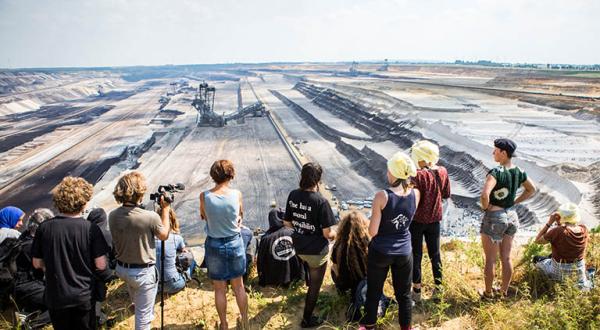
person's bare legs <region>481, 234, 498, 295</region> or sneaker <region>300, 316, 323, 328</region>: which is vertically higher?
person's bare legs <region>481, 234, 498, 295</region>

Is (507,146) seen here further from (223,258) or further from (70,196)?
(70,196)

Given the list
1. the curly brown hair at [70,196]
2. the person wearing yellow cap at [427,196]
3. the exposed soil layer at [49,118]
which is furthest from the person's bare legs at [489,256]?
the exposed soil layer at [49,118]

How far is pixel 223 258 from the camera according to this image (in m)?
3.89

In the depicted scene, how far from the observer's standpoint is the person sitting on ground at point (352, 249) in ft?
14.4

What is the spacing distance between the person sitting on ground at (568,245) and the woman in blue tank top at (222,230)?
3.63 meters

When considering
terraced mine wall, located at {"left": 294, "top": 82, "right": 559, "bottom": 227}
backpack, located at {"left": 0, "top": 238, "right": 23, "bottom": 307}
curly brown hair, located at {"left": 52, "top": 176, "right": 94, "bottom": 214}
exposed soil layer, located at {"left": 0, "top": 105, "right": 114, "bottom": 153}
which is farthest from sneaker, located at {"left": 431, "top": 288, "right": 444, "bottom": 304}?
exposed soil layer, located at {"left": 0, "top": 105, "right": 114, "bottom": 153}

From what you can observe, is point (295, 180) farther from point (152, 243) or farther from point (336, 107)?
point (336, 107)

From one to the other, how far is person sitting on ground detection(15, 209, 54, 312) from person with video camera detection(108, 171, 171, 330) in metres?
1.49

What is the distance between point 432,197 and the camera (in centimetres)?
427

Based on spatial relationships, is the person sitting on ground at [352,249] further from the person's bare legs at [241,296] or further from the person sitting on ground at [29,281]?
the person sitting on ground at [29,281]

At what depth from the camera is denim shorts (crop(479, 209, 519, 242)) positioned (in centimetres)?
420

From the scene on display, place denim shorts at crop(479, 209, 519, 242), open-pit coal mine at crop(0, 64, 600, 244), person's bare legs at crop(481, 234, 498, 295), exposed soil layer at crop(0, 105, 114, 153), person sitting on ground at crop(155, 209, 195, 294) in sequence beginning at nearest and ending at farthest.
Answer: denim shorts at crop(479, 209, 519, 242), person's bare legs at crop(481, 234, 498, 295), person sitting on ground at crop(155, 209, 195, 294), open-pit coal mine at crop(0, 64, 600, 244), exposed soil layer at crop(0, 105, 114, 153)

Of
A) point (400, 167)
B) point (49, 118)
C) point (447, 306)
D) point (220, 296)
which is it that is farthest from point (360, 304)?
point (49, 118)

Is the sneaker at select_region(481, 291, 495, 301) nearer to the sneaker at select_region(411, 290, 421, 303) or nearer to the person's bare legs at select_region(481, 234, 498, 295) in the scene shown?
the person's bare legs at select_region(481, 234, 498, 295)
